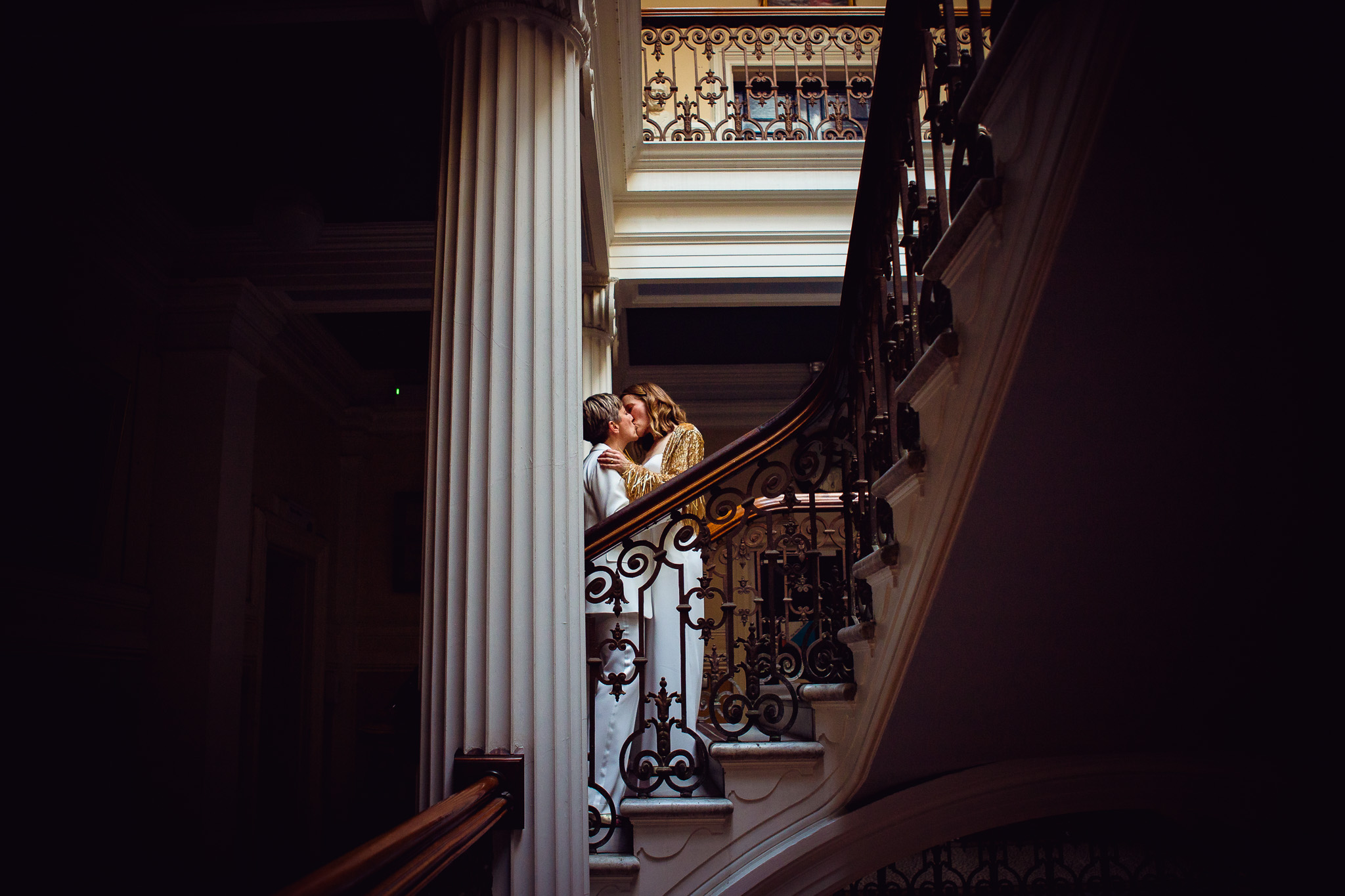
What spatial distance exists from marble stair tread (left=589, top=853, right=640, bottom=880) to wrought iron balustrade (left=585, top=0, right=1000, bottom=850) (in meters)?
0.06

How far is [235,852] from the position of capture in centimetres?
622

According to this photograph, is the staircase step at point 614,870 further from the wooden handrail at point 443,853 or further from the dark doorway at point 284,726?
the dark doorway at point 284,726

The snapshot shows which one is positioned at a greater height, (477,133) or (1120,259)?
(477,133)

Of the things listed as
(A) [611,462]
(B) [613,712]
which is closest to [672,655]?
(B) [613,712]

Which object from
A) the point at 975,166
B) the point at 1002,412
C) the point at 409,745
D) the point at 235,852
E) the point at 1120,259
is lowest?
the point at 235,852

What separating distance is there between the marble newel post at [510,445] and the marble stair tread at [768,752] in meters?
0.64

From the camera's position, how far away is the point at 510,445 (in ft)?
7.97

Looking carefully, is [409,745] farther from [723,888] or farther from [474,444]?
[723,888]

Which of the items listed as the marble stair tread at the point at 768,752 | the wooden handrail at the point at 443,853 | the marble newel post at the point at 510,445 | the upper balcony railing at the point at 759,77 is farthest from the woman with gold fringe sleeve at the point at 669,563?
the upper balcony railing at the point at 759,77

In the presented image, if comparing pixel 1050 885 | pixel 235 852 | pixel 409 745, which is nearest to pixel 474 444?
pixel 409 745

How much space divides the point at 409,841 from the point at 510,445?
1.14 meters

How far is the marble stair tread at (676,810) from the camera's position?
291cm

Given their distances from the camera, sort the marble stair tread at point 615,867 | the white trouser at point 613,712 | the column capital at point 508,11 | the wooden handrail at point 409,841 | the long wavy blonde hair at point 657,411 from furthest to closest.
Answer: the long wavy blonde hair at point 657,411, the white trouser at point 613,712, the marble stair tread at point 615,867, the column capital at point 508,11, the wooden handrail at point 409,841

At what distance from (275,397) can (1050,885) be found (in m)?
6.26
